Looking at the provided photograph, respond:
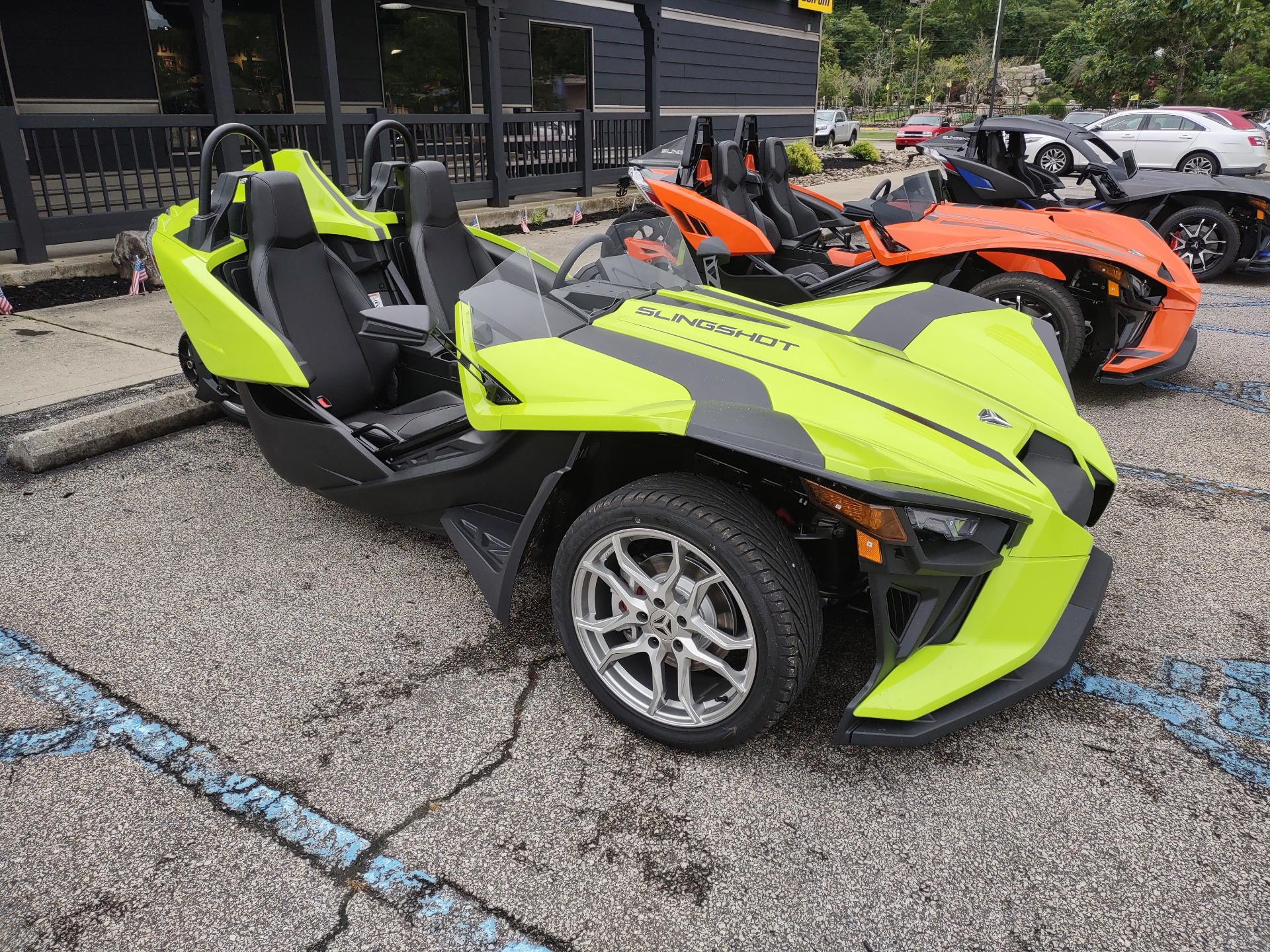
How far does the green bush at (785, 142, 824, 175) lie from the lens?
17641mm

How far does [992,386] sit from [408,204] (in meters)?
2.97

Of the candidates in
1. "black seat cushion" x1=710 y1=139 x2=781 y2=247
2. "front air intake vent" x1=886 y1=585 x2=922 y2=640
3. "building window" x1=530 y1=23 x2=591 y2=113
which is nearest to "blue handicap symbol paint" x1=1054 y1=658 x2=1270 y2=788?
"front air intake vent" x1=886 y1=585 x2=922 y2=640

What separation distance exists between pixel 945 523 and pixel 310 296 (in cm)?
290

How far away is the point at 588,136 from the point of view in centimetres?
1290

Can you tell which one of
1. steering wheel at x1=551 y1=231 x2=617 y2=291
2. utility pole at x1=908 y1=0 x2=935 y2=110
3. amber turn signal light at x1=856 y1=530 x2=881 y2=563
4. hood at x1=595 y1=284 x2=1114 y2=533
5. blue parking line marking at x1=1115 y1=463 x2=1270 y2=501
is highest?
utility pole at x1=908 y1=0 x2=935 y2=110

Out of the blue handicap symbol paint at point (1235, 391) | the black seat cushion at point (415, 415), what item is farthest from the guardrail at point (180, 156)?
the blue handicap symbol paint at point (1235, 391)

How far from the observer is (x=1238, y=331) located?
6891 millimetres

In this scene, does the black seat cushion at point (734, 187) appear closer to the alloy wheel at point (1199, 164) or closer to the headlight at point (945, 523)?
the headlight at point (945, 523)

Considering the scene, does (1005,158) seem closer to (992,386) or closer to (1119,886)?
(992,386)

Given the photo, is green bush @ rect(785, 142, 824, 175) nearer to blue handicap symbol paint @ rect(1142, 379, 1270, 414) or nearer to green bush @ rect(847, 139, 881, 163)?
green bush @ rect(847, 139, 881, 163)

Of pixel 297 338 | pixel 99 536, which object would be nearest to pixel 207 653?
pixel 99 536

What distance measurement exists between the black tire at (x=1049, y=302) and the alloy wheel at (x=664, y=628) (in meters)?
3.61

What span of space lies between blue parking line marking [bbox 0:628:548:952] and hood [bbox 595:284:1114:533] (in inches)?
47.1

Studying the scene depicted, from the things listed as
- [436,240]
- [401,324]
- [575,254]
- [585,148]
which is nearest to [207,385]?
[436,240]
